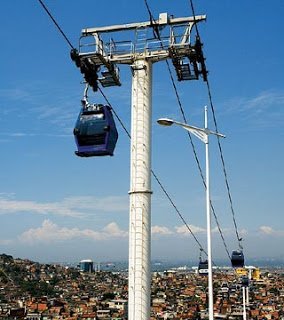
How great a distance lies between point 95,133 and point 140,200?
5.06 ft

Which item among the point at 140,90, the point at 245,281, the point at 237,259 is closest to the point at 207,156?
the point at 140,90

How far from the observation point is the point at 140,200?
35.0ft

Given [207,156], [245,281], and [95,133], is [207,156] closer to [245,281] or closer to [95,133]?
[95,133]

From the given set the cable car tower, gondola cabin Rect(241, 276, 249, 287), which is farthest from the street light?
gondola cabin Rect(241, 276, 249, 287)

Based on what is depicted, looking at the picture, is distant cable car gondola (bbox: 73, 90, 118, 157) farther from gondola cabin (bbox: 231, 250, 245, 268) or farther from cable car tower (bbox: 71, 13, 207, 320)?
gondola cabin (bbox: 231, 250, 245, 268)

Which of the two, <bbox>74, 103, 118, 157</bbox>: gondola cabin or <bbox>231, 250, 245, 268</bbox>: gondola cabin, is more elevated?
<bbox>74, 103, 118, 157</bbox>: gondola cabin

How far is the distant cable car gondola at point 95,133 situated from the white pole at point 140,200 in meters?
0.58

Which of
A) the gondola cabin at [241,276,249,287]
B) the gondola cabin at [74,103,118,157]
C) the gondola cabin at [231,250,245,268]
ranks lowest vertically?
the gondola cabin at [241,276,249,287]

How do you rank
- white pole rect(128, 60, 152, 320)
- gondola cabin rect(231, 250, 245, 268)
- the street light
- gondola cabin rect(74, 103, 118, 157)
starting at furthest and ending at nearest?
gondola cabin rect(231, 250, 245, 268) → the street light → white pole rect(128, 60, 152, 320) → gondola cabin rect(74, 103, 118, 157)

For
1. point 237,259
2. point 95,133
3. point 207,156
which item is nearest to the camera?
point 95,133

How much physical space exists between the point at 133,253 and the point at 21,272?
568 feet

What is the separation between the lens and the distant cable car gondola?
10.3 meters

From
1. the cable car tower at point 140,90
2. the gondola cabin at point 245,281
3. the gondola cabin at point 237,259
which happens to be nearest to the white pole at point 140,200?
the cable car tower at point 140,90

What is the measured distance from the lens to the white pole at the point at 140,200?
34.3ft
